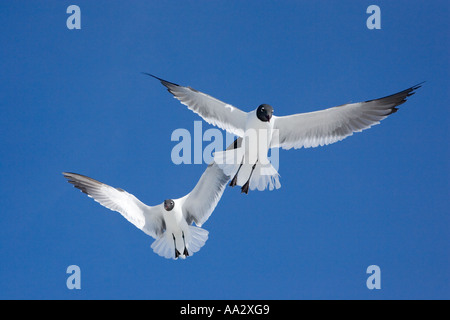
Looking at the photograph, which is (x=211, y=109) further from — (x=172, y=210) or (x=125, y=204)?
(x=125, y=204)

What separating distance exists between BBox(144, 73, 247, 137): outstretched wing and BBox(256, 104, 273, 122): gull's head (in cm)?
37

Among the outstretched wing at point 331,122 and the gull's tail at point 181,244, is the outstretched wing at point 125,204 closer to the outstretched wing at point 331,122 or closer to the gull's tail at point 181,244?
the gull's tail at point 181,244

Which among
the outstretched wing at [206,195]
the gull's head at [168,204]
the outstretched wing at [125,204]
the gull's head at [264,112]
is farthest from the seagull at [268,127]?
the outstretched wing at [125,204]

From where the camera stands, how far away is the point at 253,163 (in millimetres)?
8289

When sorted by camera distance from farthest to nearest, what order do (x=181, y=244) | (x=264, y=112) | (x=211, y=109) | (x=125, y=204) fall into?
1. (x=181, y=244)
2. (x=125, y=204)
3. (x=211, y=109)
4. (x=264, y=112)

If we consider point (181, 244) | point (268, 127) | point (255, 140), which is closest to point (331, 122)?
point (268, 127)

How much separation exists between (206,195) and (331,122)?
1.95m

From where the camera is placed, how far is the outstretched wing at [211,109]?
848 centimetres

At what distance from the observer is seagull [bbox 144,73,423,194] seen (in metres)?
8.17

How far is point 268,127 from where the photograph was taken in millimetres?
8211

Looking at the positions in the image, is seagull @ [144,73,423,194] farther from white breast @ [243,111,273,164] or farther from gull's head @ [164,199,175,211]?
gull's head @ [164,199,175,211]
